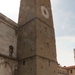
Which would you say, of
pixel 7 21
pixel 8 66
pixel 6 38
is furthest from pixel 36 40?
pixel 7 21

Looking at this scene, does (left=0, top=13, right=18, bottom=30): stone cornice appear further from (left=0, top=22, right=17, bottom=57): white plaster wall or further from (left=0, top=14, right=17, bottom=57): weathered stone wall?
(left=0, top=22, right=17, bottom=57): white plaster wall

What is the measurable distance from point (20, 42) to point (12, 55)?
2.76m

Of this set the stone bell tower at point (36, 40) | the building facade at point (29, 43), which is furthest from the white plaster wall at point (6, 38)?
the stone bell tower at point (36, 40)

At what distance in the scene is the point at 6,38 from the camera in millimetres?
21672

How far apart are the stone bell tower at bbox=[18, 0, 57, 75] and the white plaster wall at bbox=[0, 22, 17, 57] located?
1.00m

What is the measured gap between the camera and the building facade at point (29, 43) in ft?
65.3

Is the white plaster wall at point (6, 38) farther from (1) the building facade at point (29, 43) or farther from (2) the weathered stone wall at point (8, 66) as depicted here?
(2) the weathered stone wall at point (8, 66)

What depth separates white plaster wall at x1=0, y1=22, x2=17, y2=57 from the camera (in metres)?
20.6

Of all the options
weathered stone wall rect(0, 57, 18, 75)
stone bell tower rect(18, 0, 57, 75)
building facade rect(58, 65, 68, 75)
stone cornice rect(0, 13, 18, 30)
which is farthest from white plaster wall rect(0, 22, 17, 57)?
building facade rect(58, 65, 68, 75)

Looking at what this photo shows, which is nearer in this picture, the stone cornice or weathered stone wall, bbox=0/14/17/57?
weathered stone wall, bbox=0/14/17/57

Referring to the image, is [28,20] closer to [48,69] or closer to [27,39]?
[27,39]

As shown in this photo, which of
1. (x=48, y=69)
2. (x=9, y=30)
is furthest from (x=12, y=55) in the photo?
(x=48, y=69)

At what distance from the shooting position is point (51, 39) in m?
24.3

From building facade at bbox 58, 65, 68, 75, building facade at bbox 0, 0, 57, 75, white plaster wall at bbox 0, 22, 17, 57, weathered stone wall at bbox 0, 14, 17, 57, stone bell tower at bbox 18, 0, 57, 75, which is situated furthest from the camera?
building facade at bbox 58, 65, 68, 75
